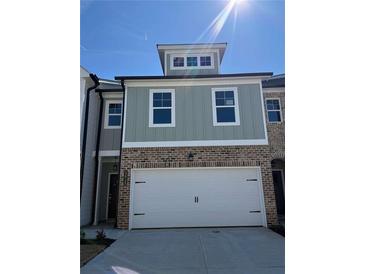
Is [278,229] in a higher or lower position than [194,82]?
lower

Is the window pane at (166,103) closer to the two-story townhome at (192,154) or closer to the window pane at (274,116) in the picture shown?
the two-story townhome at (192,154)

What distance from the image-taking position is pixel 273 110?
37.4 feet

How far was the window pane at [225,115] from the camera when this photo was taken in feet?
32.5

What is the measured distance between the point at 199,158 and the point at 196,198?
1433 mm

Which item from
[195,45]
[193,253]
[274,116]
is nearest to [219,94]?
[274,116]

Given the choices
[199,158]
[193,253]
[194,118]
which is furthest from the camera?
[194,118]

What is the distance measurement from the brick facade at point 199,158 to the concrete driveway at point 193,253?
6.74 ft

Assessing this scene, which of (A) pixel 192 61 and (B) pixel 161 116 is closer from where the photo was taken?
(B) pixel 161 116

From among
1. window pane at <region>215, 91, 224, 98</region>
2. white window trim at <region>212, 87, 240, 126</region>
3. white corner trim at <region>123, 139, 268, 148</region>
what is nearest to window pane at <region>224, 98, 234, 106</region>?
white window trim at <region>212, 87, 240, 126</region>

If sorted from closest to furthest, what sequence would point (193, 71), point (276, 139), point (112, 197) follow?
point (276, 139) → point (112, 197) → point (193, 71)

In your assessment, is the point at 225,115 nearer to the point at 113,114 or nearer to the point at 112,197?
the point at 113,114
